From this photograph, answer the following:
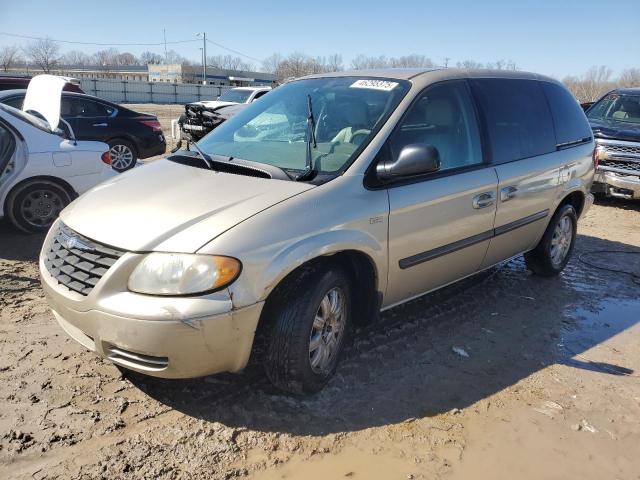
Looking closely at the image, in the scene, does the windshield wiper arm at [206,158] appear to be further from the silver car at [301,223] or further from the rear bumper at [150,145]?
the rear bumper at [150,145]

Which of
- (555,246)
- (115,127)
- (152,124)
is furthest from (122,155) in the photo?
(555,246)

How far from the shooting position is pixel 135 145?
35.9 feet

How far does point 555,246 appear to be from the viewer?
5.29m

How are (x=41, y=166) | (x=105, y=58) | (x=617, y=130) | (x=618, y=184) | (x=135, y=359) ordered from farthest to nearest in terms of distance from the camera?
(x=105, y=58) < (x=617, y=130) < (x=618, y=184) < (x=41, y=166) < (x=135, y=359)

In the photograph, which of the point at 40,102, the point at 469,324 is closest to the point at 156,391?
the point at 469,324

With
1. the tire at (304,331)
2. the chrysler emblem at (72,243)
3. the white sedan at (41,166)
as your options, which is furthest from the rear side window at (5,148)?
the tire at (304,331)

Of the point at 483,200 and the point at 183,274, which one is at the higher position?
the point at 483,200

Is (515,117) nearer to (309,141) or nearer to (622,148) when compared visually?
→ (309,141)

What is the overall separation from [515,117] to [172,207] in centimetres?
296

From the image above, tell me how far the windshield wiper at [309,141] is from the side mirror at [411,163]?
16.1 inches

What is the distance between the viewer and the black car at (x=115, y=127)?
1009 centimetres

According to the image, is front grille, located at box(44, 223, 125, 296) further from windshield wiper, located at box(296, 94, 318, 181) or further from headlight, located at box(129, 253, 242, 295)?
windshield wiper, located at box(296, 94, 318, 181)

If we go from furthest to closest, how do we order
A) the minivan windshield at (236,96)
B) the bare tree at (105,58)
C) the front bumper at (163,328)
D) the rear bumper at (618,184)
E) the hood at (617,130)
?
the bare tree at (105,58), the minivan windshield at (236,96), the hood at (617,130), the rear bumper at (618,184), the front bumper at (163,328)

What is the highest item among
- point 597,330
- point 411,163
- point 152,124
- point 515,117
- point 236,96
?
point 236,96
